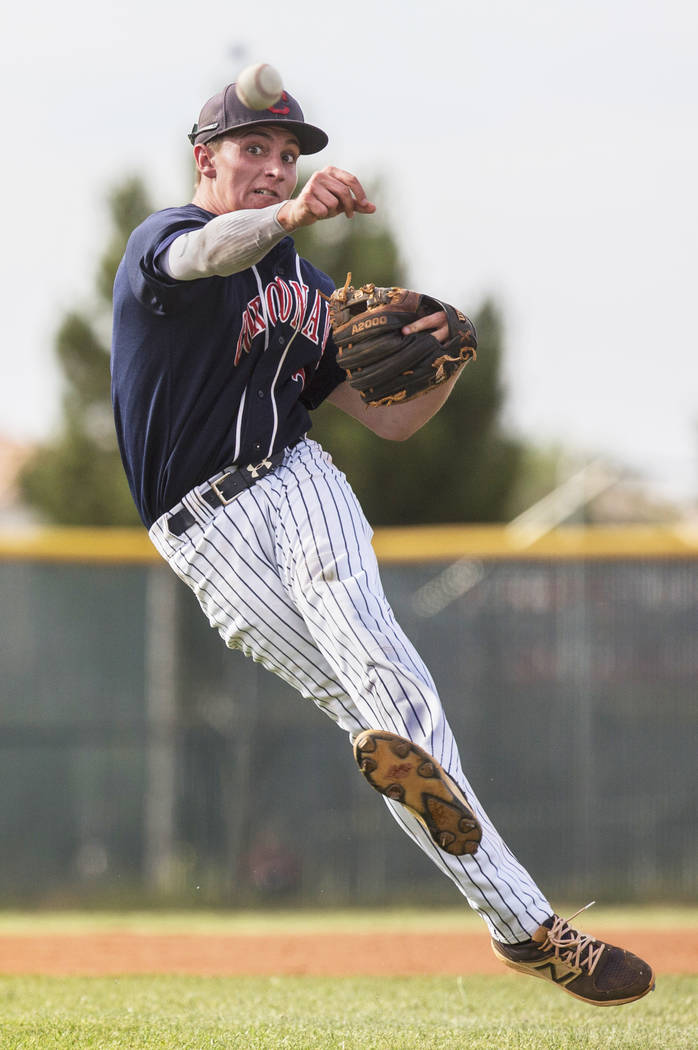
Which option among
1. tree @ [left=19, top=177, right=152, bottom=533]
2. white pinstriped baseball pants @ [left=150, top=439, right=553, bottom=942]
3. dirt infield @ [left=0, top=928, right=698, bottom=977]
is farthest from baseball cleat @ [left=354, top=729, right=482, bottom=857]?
tree @ [left=19, top=177, right=152, bottom=533]

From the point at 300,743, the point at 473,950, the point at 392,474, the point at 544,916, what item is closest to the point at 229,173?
the point at 544,916

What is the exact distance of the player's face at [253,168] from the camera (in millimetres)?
3709

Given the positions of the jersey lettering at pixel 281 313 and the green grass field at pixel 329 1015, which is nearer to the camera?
the jersey lettering at pixel 281 313

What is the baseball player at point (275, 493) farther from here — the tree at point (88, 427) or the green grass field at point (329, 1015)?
the tree at point (88, 427)

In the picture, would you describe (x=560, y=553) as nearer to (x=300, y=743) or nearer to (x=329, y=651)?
(x=300, y=743)

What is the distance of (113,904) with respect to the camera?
31.4ft

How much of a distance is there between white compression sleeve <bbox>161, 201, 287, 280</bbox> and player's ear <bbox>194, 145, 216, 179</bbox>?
0.69 metres

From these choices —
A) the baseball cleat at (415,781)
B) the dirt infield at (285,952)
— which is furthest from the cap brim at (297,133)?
the dirt infield at (285,952)

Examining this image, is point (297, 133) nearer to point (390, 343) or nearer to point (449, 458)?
point (390, 343)

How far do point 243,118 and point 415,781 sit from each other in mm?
1781

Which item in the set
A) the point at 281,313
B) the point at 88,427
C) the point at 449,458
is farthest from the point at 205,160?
the point at 88,427

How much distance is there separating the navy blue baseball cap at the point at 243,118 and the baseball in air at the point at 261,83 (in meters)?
0.46

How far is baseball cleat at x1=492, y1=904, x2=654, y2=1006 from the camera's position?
11.0 ft

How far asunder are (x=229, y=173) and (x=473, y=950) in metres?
4.82
